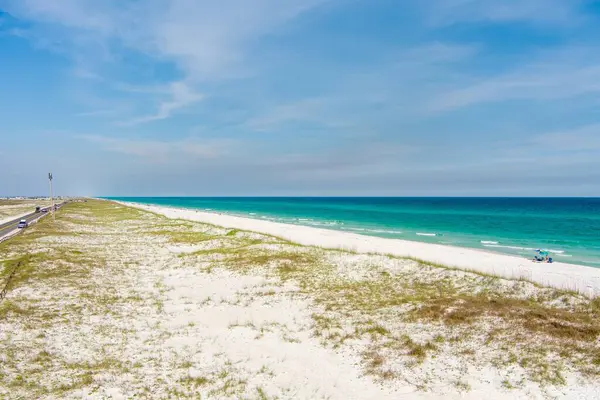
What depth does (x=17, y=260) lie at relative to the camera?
82.9ft

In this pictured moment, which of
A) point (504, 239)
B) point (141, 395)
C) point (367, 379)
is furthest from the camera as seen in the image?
point (504, 239)

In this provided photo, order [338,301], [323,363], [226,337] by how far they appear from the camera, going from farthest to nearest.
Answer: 1. [338,301]
2. [226,337]
3. [323,363]

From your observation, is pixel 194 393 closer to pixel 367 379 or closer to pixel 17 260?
pixel 367 379

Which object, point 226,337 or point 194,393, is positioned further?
point 226,337

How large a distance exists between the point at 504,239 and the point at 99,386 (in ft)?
180

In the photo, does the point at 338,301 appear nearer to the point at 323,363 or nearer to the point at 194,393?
the point at 323,363

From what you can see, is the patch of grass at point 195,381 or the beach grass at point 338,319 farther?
the beach grass at point 338,319

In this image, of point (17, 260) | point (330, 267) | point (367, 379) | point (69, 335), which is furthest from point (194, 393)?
point (17, 260)

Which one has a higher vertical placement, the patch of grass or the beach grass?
the beach grass

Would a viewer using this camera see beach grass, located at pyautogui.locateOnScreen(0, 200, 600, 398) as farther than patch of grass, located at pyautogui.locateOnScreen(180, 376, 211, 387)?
Yes

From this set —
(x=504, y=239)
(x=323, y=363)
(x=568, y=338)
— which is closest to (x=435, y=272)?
(x=568, y=338)

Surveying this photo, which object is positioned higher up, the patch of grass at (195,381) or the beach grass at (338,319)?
the beach grass at (338,319)

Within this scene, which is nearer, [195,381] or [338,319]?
[195,381]

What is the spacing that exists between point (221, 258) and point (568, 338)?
72.2 feet
